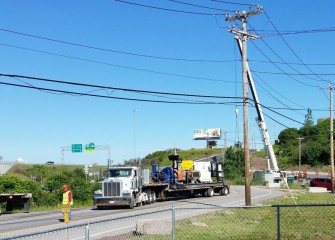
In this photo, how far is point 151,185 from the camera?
3425 cm

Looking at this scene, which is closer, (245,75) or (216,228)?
(216,228)

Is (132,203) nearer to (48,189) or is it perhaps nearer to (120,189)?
(120,189)

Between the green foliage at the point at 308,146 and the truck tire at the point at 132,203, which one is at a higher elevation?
the green foliage at the point at 308,146

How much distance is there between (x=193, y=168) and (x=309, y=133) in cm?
12000

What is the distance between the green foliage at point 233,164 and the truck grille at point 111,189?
5256 centimetres

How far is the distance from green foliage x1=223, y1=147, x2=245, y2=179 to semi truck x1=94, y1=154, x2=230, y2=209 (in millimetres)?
37307

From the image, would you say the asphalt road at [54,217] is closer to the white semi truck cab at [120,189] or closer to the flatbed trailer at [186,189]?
the white semi truck cab at [120,189]

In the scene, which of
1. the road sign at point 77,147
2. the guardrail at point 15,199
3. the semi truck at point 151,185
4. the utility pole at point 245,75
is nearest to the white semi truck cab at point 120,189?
the semi truck at point 151,185

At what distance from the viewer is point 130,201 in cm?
2998

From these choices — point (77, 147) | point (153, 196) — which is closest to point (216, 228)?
point (153, 196)

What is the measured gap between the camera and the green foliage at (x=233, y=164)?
83.7 m

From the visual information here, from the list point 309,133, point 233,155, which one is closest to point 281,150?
point 309,133

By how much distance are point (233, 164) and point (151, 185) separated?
2276 inches

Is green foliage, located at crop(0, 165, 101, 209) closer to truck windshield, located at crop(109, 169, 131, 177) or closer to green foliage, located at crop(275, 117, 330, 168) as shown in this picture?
truck windshield, located at crop(109, 169, 131, 177)
